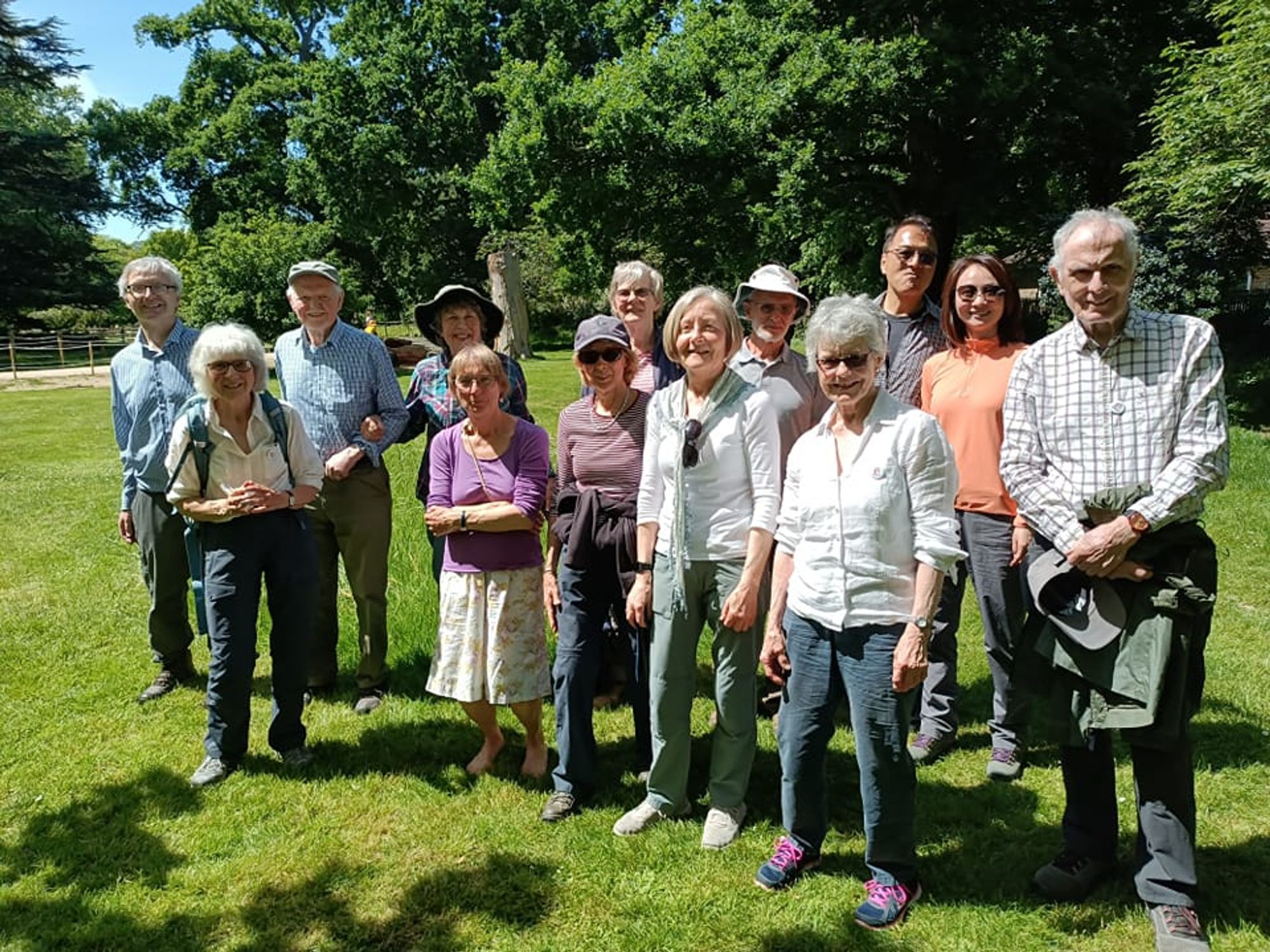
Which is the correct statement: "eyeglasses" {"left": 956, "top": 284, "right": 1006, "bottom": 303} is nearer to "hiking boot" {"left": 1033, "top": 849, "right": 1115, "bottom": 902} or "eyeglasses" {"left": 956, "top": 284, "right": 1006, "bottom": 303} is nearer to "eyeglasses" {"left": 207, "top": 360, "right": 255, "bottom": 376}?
"hiking boot" {"left": 1033, "top": 849, "right": 1115, "bottom": 902}

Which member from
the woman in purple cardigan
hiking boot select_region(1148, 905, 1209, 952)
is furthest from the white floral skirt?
hiking boot select_region(1148, 905, 1209, 952)

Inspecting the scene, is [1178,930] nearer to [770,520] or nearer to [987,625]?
[987,625]

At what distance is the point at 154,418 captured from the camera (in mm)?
4707

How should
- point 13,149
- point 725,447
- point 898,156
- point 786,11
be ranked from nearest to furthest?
point 725,447
point 786,11
point 898,156
point 13,149

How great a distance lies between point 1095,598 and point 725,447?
1312mm

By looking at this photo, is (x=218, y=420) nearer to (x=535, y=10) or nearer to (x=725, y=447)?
(x=725, y=447)

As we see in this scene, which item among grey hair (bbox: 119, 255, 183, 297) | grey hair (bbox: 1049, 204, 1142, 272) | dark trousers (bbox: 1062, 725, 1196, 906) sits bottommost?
dark trousers (bbox: 1062, 725, 1196, 906)

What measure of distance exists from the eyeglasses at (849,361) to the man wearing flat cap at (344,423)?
103 inches

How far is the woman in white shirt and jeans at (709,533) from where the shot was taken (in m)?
3.18

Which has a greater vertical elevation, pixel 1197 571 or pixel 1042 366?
pixel 1042 366

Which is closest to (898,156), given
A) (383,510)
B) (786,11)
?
(786,11)

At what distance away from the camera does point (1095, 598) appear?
9.11 ft

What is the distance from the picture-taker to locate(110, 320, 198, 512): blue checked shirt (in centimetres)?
468

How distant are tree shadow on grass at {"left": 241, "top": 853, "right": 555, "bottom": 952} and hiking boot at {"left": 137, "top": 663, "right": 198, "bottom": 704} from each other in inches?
86.6
